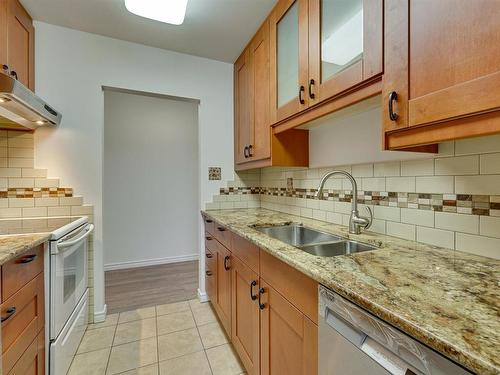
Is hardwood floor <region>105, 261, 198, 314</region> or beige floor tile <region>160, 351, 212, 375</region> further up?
hardwood floor <region>105, 261, 198, 314</region>

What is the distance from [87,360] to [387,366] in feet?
6.06

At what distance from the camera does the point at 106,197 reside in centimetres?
321

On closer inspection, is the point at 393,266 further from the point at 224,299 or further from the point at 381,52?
the point at 224,299

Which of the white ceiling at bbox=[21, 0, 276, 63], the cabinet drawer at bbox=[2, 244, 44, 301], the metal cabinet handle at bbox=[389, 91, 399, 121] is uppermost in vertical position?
the white ceiling at bbox=[21, 0, 276, 63]

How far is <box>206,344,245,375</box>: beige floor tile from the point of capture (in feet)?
4.90

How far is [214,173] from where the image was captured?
97.0 inches

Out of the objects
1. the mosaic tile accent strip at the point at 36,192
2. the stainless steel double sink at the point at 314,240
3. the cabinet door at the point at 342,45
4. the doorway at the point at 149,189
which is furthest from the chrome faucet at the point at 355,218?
the doorway at the point at 149,189

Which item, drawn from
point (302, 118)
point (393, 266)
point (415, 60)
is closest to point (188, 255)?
point (302, 118)

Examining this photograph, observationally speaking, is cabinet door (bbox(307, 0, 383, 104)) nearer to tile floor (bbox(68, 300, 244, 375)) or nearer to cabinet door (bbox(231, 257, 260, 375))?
cabinet door (bbox(231, 257, 260, 375))

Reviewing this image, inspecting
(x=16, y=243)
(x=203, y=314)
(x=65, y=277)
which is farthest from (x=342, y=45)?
(x=203, y=314)

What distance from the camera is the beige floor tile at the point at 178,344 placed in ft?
5.41

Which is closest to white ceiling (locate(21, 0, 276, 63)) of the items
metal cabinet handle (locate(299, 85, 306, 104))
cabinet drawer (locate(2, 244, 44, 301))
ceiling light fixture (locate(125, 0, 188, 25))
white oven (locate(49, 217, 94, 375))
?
ceiling light fixture (locate(125, 0, 188, 25))

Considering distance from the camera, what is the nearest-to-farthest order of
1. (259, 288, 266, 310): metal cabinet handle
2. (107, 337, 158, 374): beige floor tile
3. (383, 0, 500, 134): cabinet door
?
(383, 0, 500, 134): cabinet door < (259, 288, 266, 310): metal cabinet handle < (107, 337, 158, 374): beige floor tile

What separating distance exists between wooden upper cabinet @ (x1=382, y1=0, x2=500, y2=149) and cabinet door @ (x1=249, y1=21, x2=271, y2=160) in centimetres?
101
